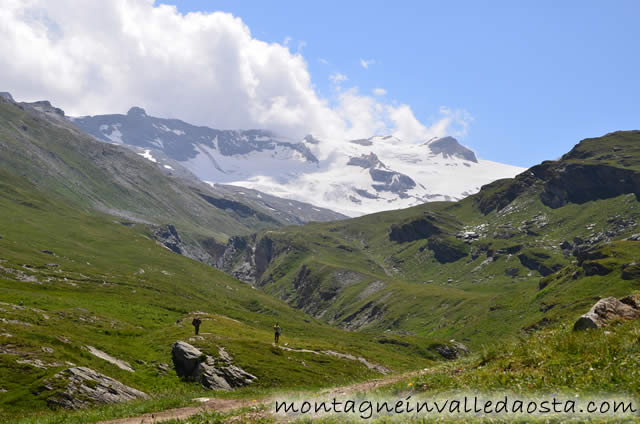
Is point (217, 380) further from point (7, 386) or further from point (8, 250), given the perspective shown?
point (8, 250)

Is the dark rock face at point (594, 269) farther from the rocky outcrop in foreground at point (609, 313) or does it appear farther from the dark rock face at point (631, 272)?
the rocky outcrop in foreground at point (609, 313)

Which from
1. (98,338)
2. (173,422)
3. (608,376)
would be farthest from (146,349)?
(608,376)

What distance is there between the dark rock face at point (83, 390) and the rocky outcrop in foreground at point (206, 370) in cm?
1112

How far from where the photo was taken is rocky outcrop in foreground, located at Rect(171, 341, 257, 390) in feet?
150

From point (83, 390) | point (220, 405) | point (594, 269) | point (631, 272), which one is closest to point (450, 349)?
point (594, 269)

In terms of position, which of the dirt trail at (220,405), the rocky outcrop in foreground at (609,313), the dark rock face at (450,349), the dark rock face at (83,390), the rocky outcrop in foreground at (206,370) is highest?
the rocky outcrop in foreground at (609,313)

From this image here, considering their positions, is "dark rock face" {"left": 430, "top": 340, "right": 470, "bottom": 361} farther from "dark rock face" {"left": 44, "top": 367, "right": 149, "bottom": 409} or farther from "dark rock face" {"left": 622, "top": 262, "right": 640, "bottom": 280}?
"dark rock face" {"left": 44, "top": 367, "right": 149, "bottom": 409}

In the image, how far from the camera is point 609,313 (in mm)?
19328

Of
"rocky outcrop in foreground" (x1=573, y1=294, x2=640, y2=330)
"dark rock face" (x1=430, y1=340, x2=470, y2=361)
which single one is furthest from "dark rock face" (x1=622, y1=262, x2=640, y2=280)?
"rocky outcrop in foreground" (x1=573, y1=294, x2=640, y2=330)

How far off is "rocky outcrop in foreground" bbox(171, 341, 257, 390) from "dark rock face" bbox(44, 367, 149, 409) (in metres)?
11.1

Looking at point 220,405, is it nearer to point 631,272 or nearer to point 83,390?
point 83,390

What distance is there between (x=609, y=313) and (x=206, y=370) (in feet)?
125

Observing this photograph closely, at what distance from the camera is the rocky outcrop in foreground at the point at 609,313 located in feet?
61.0

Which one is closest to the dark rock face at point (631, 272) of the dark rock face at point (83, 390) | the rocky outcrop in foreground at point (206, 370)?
the rocky outcrop in foreground at point (206, 370)
